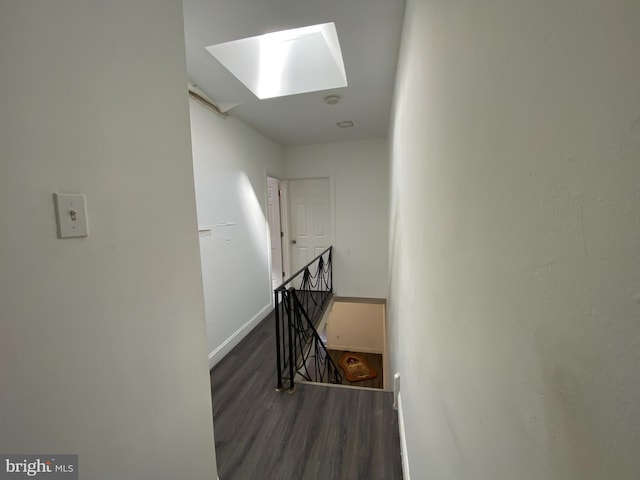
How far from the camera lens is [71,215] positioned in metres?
0.76

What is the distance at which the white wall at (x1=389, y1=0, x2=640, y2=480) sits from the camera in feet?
0.70

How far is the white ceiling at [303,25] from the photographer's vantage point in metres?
1.44

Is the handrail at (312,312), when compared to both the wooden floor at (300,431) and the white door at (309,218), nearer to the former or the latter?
the white door at (309,218)

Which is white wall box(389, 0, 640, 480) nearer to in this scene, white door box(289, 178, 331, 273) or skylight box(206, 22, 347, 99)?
skylight box(206, 22, 347, 99)

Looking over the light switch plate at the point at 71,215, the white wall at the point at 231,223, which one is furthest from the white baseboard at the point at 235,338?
the light switch plate at the point at 71,215

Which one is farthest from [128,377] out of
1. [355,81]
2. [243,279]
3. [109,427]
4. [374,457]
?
[355,81]

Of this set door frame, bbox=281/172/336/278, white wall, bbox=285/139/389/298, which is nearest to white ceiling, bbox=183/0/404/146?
white wall, bbox=285/139/389/298

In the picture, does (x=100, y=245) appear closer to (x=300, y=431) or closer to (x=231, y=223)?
(x=300, y=431)

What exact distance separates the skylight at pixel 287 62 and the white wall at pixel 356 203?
1911mm

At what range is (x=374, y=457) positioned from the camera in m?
1.66

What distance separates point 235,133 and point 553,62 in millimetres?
3090

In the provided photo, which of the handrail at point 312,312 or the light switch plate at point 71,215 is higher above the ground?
the light switch plate at point 71,215

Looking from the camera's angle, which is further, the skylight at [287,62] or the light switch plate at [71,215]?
the skylight at [287,62]

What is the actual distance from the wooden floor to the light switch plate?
1.59m
